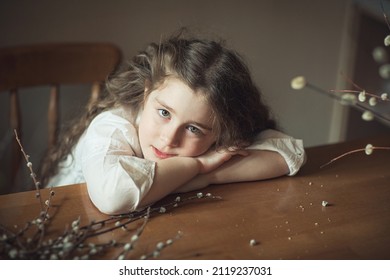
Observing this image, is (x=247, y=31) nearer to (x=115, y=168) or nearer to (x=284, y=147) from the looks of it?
(x=284, y=147)

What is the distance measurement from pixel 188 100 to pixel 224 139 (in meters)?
0.14

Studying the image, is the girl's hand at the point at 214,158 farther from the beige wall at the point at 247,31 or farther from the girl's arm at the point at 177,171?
the beige wall at the point at 247,31

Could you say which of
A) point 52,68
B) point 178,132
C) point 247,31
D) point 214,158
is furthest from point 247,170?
point 247,31

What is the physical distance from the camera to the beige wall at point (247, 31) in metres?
1.61

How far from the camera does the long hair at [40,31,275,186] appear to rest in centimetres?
104

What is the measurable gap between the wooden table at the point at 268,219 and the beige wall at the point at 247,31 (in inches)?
23.4

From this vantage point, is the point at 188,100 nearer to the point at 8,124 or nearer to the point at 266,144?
the point at 266,144

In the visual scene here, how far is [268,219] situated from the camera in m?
0.98

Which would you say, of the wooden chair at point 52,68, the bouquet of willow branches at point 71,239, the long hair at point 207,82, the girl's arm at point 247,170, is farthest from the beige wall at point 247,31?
the bouquet of willow branches at point 71,239

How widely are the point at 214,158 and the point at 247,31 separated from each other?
3.03 ft

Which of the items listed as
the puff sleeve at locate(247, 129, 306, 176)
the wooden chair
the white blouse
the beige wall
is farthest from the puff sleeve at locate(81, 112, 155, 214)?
the beige wall

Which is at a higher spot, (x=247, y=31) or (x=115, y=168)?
(x=247, y=31)
